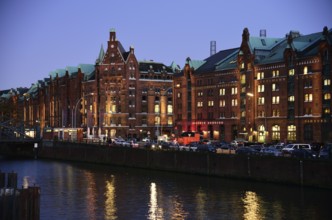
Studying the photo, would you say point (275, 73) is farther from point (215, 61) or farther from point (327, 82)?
point (215, 61)

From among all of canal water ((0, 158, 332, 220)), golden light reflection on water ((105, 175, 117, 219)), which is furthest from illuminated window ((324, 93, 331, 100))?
golden light reflection on water ((105, 175, 117, 219))

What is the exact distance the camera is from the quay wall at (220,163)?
74.2m

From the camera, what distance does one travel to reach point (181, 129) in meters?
180

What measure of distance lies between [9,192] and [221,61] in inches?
5142

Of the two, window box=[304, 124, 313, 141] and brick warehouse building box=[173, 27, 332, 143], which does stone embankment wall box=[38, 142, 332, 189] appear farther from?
window box=[304, 124, 313, 141]

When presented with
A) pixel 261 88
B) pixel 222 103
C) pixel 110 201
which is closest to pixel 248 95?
pixel 261 88

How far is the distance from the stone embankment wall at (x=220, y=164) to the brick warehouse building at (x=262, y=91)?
22260mm

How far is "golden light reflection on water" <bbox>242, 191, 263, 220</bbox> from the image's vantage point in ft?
196

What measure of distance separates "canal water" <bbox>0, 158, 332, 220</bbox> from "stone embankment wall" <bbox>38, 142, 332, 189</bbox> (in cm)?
143

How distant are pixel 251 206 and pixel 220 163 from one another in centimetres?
2699

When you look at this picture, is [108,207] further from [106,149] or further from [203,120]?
[203,120]

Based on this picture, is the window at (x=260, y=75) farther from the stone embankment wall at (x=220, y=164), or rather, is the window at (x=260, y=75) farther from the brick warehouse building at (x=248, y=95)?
the stone embankment wall at (x=220, y=164)

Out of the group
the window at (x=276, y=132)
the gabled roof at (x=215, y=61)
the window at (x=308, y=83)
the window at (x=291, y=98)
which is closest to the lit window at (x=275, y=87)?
the window at (x=291, y=98)

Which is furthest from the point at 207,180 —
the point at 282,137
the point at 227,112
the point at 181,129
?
the point at 181,129
